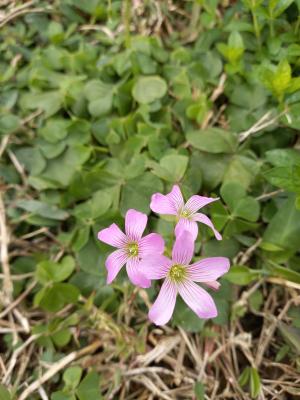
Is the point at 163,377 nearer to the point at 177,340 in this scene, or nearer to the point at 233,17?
the point at 177,340

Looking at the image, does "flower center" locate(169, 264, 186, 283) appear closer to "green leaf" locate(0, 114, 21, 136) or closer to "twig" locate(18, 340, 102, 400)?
"twig" locate(18, 340, 102, 400)

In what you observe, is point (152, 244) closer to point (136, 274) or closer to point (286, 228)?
point (136, 274)

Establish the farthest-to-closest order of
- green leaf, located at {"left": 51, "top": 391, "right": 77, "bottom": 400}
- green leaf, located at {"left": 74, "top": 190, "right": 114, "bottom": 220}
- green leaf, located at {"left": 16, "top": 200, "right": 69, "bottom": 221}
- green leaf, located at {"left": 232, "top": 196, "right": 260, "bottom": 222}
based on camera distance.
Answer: green leaf, located at {"left": 16, "top": 200, "right": 69, "bottom": 221} < green leaf, located at {"left": 74, "top": 190, "right": 114, "bottom": 220} < green leaf, located at {"left": 232, "top": 196, "right": 260, "bottom": 222} < green leaf, located at {"left": 51, "top": 391, "right": 77, "bottom": 400}

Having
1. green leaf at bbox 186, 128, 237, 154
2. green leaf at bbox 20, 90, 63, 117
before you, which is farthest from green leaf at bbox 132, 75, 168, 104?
green leaf at bbox 20, 90, 63, 117

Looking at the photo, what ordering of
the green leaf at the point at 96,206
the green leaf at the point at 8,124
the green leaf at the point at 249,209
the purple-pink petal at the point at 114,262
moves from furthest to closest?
the green leaf at the point at 8,124
the green leaf at the point at 96,206
the green leaf at the point at 249,209
the purple-pink petal at the point at 114,262

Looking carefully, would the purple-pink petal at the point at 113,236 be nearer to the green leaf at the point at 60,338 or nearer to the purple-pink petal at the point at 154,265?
the purple-pink petal at the point at 154,265

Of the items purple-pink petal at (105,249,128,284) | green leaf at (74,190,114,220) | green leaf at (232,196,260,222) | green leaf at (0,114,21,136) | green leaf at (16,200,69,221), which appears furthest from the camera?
green leaf at (0,114,21,136)

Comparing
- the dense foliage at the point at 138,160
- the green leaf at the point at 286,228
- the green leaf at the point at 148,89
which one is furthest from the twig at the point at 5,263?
the green leaf at the point at 286,228
